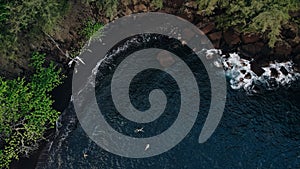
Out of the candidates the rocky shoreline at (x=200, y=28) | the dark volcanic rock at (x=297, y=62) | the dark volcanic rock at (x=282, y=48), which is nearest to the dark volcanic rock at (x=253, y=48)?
the rocky shoreline at (x=200, y=28)

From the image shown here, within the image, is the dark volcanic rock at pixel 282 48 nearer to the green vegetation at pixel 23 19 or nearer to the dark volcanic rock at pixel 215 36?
the dark volcanic rock at pixel 215 36

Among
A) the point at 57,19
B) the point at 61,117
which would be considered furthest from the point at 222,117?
the point at 57,19

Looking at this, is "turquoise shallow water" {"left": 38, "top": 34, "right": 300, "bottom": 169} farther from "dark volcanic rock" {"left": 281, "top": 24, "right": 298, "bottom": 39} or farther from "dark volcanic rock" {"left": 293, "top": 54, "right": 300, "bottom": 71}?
"dark volcanic rock" {"left": 281, "top": 24, "right": 298, "bottom": 39}

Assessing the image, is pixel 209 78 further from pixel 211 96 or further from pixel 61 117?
pixel 61 117

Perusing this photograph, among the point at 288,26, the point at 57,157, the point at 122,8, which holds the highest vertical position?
the point at 122,8

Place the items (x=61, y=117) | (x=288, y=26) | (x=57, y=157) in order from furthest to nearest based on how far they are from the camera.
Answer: (x=288, y=26)
(x=61, y=117)
(x=57, y=157)

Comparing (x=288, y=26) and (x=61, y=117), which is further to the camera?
(x=288, y=26)

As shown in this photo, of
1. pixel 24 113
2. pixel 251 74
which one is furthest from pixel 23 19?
pixel 251 74
